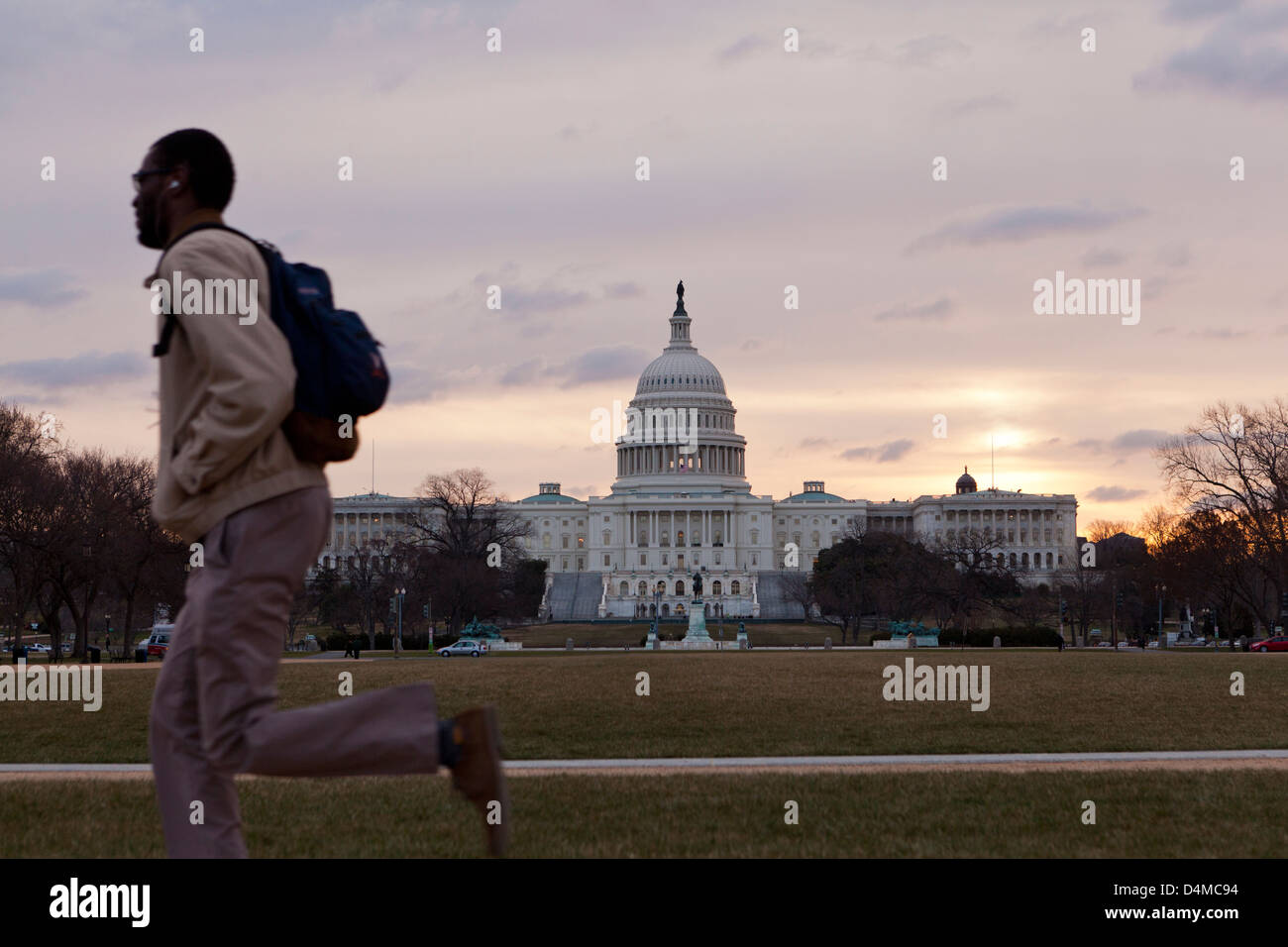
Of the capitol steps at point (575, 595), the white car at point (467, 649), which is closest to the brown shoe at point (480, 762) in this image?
the white car at point (467, 649)

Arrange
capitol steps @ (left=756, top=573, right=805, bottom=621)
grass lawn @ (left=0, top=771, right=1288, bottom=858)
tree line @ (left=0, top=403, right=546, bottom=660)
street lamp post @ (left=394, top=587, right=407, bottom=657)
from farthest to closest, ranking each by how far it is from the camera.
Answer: capitol steps @ (left=756, top=573, right=805, bottom=621) → street lamp post @ (left=394, top=587, right=407, bottom=657) → tree line @ (left=0, top=403, right=546, bottom=660) → grass lawn @ (left=0, top=771, right=1288, bottom=858)

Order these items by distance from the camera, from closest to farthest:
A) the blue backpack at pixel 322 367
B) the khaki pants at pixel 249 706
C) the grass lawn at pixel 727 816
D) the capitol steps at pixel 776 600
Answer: the khaki pants at pixel 249 706 → the blue backpack at pixel 322 367 → the grass lawn at pixel 727 816 → the capitol steps at pixel 776 600

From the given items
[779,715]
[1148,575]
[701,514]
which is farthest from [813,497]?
[779,715]

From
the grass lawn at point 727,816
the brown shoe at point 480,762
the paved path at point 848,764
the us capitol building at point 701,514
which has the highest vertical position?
the us capitol building at point 701,514

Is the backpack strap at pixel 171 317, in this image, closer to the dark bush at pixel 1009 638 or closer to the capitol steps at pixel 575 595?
the dark bush at pixel 1009 638

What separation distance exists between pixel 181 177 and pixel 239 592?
4.96ft

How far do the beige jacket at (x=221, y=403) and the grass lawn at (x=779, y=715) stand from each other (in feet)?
37.7

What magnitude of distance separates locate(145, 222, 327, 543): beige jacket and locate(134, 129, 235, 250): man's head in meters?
0.29

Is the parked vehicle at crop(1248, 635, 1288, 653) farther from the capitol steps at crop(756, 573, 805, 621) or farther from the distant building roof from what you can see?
the distant building roof

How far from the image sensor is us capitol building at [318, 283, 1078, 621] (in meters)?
169

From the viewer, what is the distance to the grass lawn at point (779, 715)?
55.6 ft

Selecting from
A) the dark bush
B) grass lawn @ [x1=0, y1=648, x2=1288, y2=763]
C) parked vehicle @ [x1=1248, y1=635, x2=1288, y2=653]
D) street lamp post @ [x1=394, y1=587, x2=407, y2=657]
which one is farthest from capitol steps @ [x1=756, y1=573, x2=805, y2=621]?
grass lawn @ [x1=0, y1=648, x2=1288, y2=763]
